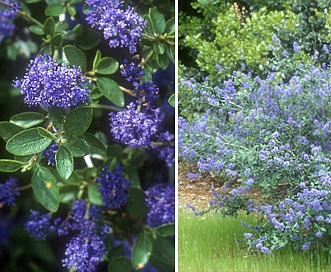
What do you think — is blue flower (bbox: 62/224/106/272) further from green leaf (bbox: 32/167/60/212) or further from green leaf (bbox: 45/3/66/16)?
green leaf (bbox: 45/3/66/16)

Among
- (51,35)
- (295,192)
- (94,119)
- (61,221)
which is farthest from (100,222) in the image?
(295,192)

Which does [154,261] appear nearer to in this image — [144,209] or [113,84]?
[144,209]

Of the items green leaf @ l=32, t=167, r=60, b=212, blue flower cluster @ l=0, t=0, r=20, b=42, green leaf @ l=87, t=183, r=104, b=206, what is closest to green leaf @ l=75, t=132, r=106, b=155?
green leaf @ l=32, t=167, r=60, b=212

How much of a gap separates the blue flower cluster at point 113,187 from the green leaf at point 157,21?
0.42 metres

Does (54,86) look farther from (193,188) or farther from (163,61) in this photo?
(193,188)

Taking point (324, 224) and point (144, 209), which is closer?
point (144, 209)

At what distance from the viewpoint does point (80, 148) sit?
153 cm

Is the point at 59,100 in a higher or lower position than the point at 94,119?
higher

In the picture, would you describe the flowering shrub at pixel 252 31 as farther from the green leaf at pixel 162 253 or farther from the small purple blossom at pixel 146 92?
the green leaf at pixel 162 253

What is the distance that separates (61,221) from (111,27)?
1.95 feet

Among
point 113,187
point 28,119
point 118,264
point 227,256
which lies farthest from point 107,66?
point 227,256

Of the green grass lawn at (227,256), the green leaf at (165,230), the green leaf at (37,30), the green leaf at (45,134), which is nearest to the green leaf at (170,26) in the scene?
the green leaf at (37,30)

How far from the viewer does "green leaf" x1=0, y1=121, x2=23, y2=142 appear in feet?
5.11

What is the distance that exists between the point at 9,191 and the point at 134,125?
0.44 metres
